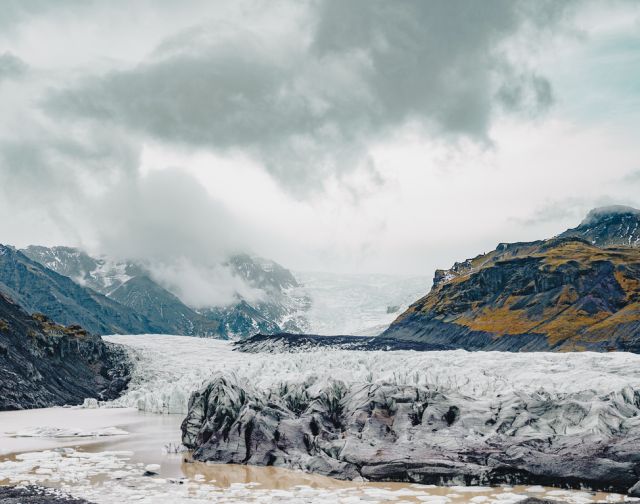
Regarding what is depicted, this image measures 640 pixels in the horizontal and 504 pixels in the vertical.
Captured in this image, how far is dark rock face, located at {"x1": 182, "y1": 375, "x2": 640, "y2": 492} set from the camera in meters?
31.4

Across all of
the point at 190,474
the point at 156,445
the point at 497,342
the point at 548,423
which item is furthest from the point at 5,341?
the point at 497,342

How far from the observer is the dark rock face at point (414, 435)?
103 ft

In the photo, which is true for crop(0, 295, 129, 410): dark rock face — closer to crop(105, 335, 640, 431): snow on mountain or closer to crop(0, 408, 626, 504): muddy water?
crop(105, 335, 640, 431): snow on mountain

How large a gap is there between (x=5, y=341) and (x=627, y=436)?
74.7 m

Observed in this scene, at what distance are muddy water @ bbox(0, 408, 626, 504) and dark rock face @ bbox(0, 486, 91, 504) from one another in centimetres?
100

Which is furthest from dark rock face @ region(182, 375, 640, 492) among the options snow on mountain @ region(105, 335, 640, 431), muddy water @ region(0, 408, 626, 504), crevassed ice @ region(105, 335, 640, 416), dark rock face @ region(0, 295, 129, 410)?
dark rock face @ region(0, 295, 129, 410)

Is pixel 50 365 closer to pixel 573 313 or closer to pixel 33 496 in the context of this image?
pixel 33 496

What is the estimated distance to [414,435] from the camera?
36844 mm

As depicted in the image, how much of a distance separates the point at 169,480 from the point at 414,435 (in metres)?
14.3

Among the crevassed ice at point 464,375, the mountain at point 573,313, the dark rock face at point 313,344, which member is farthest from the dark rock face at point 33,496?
the dark rock face at point 313,344

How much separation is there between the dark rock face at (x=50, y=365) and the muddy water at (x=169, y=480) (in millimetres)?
29244

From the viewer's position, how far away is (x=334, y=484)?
3192 centimetres

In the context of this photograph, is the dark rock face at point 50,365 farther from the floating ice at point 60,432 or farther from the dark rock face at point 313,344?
the dark rock face at point 313,344

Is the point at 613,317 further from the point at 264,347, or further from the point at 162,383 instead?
the point at 162,383
